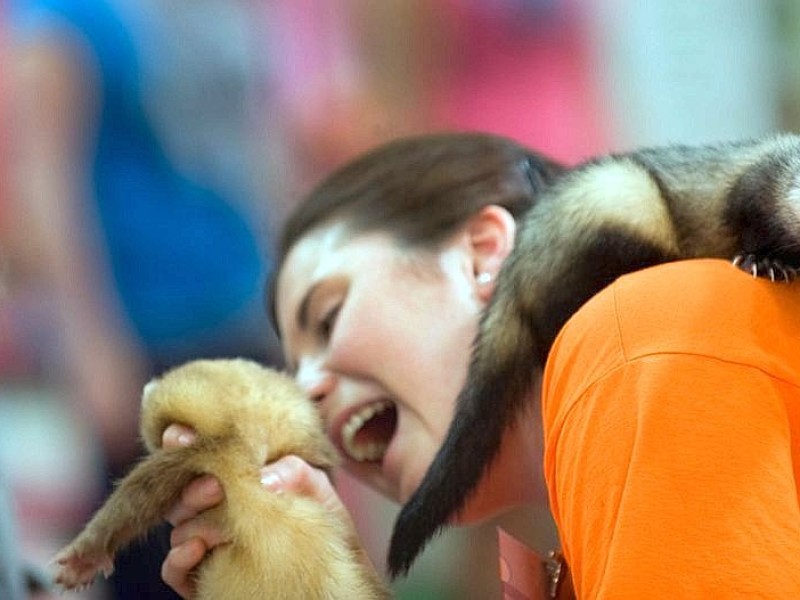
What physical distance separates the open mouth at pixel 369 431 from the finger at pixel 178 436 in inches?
12.7

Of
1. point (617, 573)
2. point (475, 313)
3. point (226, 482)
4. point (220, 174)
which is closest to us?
point (617, 573)

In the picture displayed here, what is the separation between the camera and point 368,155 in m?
1.36

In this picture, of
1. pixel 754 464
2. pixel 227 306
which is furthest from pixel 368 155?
pixel 754 464

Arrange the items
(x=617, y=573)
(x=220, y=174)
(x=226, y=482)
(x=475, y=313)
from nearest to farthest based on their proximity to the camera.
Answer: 1. (x=617, y=573)
2. (x=226, y=482)
3. (x=475, y=313)
4. (x=220, y=174)

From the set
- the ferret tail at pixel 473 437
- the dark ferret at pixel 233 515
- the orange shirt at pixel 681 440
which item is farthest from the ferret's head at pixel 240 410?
the orange shirt at pixel 681 440

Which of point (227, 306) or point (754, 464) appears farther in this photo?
point (227, 306)

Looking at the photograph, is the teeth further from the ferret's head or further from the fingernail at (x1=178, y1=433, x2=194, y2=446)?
the fingernail at (x1=178, y1=433, x2=194, y2=446)

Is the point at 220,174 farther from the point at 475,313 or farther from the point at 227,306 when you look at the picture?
the point at 475,313

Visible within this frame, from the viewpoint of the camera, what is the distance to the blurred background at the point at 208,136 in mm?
1259

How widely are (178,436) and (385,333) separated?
12.4 inches

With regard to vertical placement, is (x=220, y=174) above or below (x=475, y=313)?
above

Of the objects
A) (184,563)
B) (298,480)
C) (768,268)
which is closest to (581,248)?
(768,268)

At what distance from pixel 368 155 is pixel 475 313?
29cm

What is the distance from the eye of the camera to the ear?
3.93 feet
